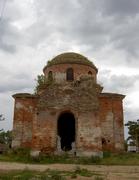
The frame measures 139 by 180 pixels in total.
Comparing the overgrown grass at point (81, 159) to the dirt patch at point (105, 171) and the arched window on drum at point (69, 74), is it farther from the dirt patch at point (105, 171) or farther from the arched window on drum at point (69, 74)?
the arched window on drum at point (69, 74)

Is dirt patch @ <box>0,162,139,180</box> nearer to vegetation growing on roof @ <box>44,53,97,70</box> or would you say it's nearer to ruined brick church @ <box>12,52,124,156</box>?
ruined brick church @ <box>12,52,124,156</box>

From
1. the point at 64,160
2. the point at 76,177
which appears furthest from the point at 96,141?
the point at 76,177

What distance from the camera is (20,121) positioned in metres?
29.0

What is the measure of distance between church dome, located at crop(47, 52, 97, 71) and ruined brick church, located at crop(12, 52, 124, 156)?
0.10m

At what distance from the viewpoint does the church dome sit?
3156 cm

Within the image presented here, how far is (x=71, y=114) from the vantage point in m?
27.6

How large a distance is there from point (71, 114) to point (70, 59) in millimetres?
6674

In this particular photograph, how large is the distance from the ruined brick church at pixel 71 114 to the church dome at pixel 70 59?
0.33 feet

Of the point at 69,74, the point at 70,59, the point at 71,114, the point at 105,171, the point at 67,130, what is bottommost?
the point at 105,171

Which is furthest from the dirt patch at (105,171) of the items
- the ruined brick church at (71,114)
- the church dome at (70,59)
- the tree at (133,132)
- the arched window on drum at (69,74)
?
the tree at (133,132)

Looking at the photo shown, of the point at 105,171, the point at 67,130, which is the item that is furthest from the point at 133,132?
the point at 105,171

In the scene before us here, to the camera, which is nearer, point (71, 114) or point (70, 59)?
point (71, 114)

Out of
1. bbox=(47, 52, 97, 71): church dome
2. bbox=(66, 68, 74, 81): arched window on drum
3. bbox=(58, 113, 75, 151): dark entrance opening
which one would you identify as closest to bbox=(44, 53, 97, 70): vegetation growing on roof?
bbox=(47, 52, 97, 71): church dome

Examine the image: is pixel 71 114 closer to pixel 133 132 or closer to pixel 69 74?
pixel 69 74
